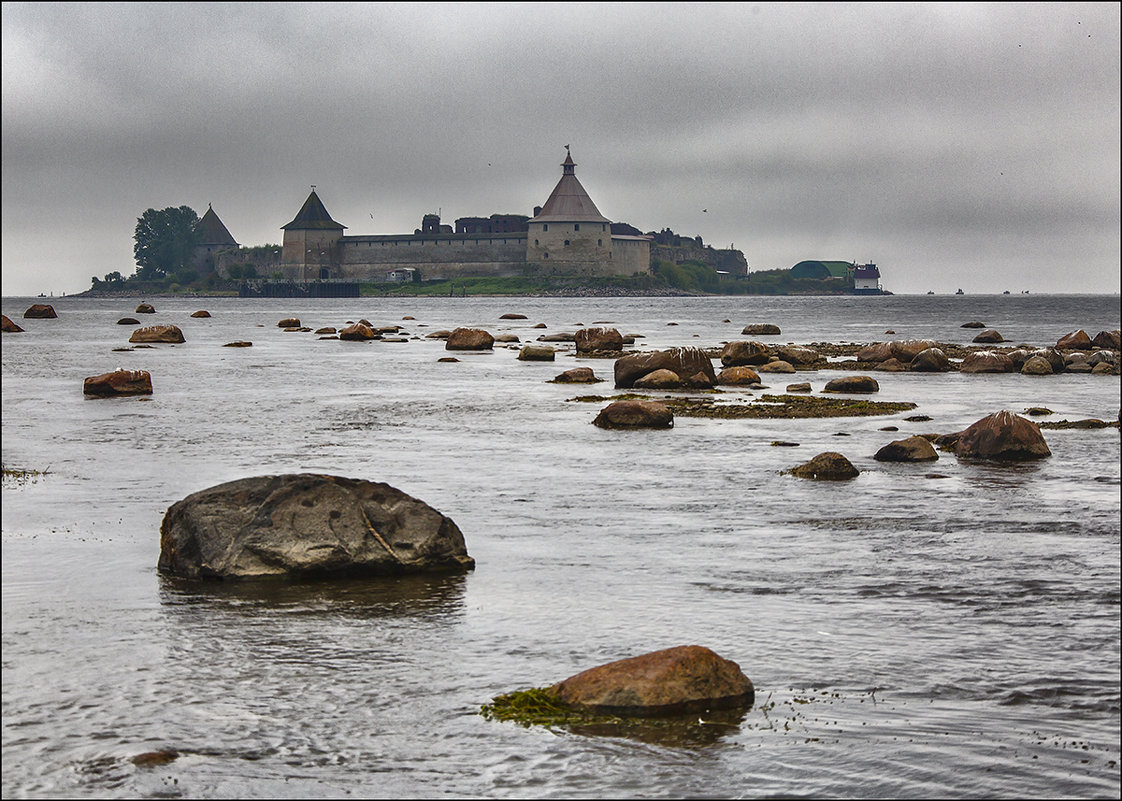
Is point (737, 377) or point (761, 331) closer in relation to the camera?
point (737, 377)

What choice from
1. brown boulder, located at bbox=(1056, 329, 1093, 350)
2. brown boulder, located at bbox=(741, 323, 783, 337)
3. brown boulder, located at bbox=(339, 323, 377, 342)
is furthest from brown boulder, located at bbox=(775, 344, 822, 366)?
→ brown boulder, located at bbox=(741, 323, 783, 337)

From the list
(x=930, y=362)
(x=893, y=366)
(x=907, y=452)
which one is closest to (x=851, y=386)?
(x=930, y=362)

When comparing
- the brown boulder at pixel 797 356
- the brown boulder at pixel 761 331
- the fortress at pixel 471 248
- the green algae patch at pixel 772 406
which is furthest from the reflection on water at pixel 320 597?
the fortress at pixel 471 248

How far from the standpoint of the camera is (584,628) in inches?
339

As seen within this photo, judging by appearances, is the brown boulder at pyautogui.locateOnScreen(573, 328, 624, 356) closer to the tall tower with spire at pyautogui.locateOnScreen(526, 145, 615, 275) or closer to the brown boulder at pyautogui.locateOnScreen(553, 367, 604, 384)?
the brown boulder at pyautogui.locateOnScreen(553, 367, 604, 384)

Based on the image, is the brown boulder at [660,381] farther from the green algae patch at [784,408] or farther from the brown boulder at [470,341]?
the brown boulder at [470,341]

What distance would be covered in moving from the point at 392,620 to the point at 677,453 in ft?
32.2

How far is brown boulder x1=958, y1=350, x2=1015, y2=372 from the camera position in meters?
35.6

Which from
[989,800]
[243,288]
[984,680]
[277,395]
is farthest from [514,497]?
[243,288]

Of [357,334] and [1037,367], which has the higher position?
[357,334]

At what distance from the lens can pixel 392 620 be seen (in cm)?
879

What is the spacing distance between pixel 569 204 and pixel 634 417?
148 metres

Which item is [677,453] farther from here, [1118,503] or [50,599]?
[50,599]

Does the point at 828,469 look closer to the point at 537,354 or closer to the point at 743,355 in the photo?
the point at 743,355
